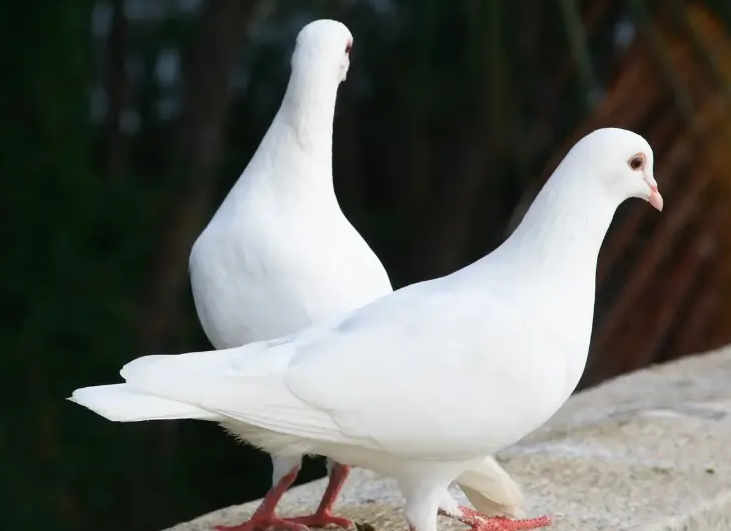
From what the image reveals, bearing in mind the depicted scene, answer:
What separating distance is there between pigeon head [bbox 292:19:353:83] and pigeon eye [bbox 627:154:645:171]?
26.6 inches

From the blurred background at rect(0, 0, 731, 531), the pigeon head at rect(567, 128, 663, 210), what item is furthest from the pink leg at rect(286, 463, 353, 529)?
the blurred background at rect(0, 0, 731, 531)

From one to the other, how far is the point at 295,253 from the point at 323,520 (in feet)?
1.77

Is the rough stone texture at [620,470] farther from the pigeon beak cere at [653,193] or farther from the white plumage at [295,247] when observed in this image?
the pigeon beak cere at [653,193]

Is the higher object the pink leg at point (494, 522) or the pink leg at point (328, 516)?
the pink leg at point (328, 516)

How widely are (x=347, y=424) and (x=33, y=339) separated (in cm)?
326

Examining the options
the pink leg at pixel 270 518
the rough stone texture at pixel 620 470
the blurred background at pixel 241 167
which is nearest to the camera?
the pink leg at pixel 270 518

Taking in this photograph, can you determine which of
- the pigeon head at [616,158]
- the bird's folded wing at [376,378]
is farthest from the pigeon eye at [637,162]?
the bird's folded wing at [376,378]

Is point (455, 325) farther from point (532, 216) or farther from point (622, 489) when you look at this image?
point (622, 489)

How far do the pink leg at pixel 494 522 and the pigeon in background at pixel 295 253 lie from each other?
36 mm

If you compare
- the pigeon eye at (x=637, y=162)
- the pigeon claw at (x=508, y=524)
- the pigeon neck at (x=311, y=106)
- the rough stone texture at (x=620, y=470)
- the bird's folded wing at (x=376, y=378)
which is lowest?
the rough stone texture at (x=620, y=470)

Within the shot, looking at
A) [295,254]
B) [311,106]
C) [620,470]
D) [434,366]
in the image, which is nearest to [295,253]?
[295,254]

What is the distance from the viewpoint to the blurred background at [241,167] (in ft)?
13.8

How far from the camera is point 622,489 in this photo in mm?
2619

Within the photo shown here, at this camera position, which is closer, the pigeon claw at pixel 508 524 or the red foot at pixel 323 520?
the pigeon claw at pixel 508 524
